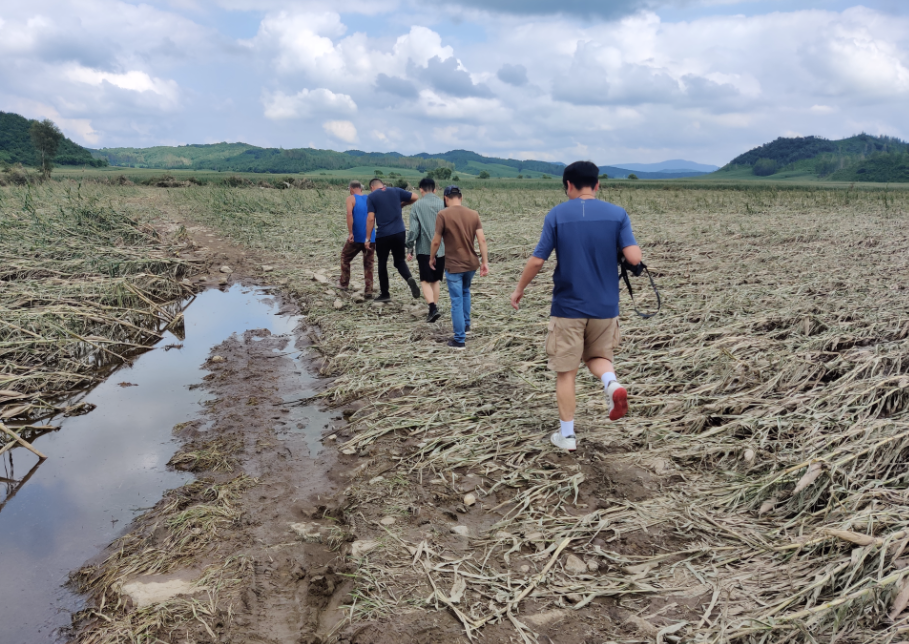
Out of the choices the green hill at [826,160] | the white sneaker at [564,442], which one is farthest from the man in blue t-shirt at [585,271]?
the green hill at [826,160]

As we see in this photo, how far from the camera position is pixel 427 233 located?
23.6 feet

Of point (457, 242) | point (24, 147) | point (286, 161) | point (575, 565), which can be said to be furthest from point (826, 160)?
point (24, 147)

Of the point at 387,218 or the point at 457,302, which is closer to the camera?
the point at 457,302

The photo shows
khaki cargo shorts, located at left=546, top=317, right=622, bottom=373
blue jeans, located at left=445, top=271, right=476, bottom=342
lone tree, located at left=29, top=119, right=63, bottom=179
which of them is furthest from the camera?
lone tree, located at left=29, top=119, right=63, bottom=179

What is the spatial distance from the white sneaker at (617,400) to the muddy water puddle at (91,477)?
242cm

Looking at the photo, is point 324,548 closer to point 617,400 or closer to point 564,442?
point 564,442

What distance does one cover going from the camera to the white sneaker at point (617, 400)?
3652 millimetres

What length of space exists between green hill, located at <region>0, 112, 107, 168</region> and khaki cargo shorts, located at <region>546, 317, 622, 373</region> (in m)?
100

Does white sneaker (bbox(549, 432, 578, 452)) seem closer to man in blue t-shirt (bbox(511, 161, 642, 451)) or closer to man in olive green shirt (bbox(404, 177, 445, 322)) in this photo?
man in blue t-shirt (bbox(511, 161, 642, 451))

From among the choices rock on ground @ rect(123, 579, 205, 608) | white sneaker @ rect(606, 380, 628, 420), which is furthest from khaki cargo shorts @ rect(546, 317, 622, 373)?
rock on ground @ rect(123, 579, 205, 608)

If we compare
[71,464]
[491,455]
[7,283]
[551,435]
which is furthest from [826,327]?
[7,283]

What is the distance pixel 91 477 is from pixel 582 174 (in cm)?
441

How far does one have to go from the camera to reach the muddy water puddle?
2.95 m

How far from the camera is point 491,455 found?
410 cm
